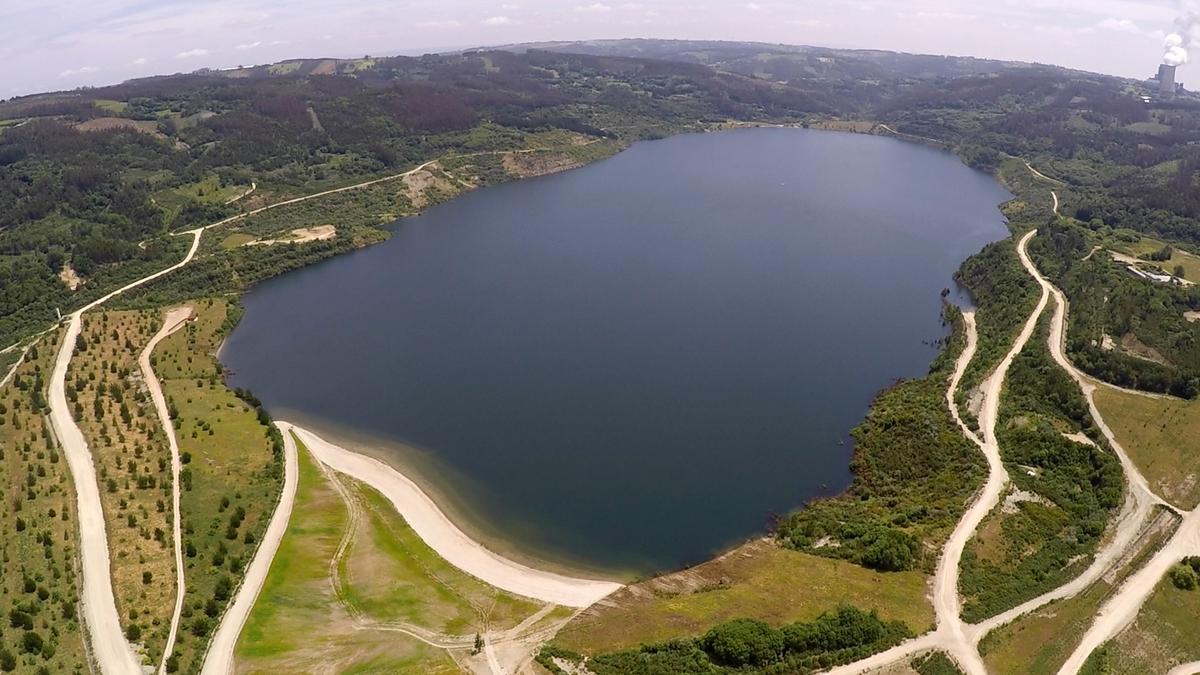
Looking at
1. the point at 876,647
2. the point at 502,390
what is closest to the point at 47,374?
the point at 502,390

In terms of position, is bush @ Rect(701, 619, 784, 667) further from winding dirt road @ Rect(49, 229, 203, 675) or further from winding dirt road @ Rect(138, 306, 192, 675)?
winding dirt road @ Rect(49, 229, 203, 675)

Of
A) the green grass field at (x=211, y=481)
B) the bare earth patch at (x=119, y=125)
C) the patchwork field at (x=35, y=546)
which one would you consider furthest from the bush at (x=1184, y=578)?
the bare earth patch at (x=119, y=125)

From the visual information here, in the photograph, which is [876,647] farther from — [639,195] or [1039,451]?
[639,195]

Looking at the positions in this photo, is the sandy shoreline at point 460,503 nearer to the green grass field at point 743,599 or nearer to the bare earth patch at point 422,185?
the green grass field at point 743,599

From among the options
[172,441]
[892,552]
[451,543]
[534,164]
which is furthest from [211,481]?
[534,164]

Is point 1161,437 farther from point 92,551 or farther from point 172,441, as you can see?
point 172,441
